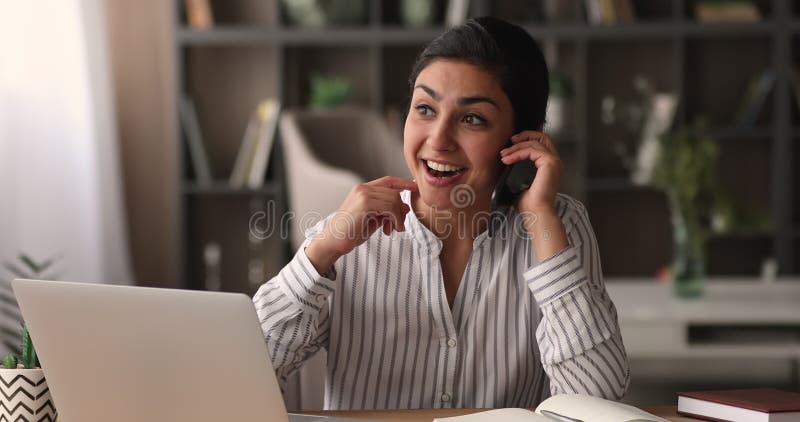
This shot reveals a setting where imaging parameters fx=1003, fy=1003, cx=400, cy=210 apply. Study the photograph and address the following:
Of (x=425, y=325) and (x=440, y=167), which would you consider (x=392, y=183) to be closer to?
(x=440, y=167)

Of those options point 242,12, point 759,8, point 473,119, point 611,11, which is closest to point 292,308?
point 473,119

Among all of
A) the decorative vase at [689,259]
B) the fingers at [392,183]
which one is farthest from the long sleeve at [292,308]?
the decorative vase at [689,259]

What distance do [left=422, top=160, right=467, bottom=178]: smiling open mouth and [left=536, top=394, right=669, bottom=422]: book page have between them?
404 mm

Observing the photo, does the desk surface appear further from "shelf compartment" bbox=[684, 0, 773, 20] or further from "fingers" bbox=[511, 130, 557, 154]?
"shelf compartment" bbox=[684, 0, 773, 20]

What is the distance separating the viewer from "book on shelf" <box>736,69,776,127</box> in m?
4.44

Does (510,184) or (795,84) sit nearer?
(510,184)

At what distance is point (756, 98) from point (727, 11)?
41 cm

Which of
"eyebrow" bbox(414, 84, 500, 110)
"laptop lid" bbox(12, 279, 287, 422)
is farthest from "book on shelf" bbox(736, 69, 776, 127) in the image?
"laptop lid" bbox(12, 279, 287, 422)

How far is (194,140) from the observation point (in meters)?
4.43

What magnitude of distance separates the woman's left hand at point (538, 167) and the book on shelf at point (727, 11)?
129 inches

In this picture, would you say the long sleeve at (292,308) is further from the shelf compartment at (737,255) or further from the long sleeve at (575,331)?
the shelf compartment at (737,255)

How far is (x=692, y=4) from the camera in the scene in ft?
15.2

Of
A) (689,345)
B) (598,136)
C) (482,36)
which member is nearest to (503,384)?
(482,36)

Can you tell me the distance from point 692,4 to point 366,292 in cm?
362
